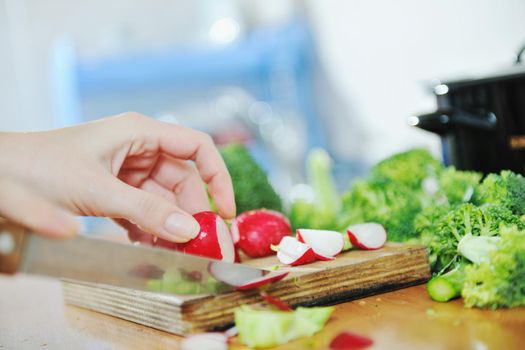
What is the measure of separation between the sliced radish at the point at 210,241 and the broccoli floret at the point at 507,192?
0.47m

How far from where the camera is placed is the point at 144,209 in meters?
0.90

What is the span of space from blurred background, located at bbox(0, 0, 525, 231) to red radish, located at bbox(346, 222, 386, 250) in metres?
1.84

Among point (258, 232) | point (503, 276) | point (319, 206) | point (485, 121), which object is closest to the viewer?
point (503, 276)

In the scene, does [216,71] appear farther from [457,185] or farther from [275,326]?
[275,326]

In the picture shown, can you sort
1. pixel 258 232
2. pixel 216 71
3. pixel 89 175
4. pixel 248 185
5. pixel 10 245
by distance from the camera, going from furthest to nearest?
1. pixel 216 71
2. pixel 248 185
3. pixel 258 232
4. pixel 89 175
5. pixel 10 245

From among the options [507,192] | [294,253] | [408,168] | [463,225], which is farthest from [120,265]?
[408,168]

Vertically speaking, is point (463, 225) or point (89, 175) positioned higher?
point (89, 175)

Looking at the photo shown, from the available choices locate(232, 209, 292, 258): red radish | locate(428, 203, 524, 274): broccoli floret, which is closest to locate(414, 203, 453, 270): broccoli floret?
locate(428, 203, 524, 274): broccoli floret

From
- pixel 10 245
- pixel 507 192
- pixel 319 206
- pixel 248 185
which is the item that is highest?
pixel 10 245

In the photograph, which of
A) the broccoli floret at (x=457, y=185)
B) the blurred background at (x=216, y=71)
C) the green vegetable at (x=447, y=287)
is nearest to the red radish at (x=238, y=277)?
the green vegetable at (x=447, y=287)

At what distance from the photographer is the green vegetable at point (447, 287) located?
2.96ft

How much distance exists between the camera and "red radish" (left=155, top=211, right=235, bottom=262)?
105 cm

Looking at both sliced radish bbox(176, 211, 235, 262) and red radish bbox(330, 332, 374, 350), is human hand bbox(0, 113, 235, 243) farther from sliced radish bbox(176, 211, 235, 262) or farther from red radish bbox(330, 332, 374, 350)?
red radish bbox(330, 332, 374, 350)

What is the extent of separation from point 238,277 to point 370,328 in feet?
0.67
